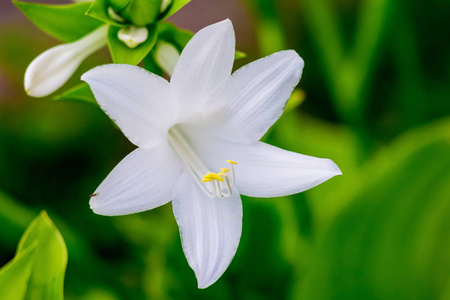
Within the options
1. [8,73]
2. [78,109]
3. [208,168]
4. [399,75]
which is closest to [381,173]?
[208,168]

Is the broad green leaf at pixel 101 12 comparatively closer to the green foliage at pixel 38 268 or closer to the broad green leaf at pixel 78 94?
the broad green leaf at pixel 78 94

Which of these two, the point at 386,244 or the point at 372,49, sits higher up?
the point at 372,49

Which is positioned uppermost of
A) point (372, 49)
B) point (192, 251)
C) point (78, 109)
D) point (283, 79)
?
point (372, 49)

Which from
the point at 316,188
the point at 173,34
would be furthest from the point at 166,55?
the point at 316,188

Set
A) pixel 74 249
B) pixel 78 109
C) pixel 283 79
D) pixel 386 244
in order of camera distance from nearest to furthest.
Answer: pixel 283 79 < pixel 386 244 < pixel 74 249 < pixel 78 109

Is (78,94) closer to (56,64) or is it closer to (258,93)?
(56,64)

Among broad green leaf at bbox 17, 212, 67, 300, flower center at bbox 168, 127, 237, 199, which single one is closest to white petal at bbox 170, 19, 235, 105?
flower center at bbox 168, 127, 237, 199

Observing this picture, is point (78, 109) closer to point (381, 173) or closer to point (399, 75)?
point (399, 75)

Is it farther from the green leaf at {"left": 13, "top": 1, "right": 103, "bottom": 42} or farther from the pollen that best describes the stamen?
the green leaf at {"left": 13, "top": 1, "right": 103, "bottom": 42}
